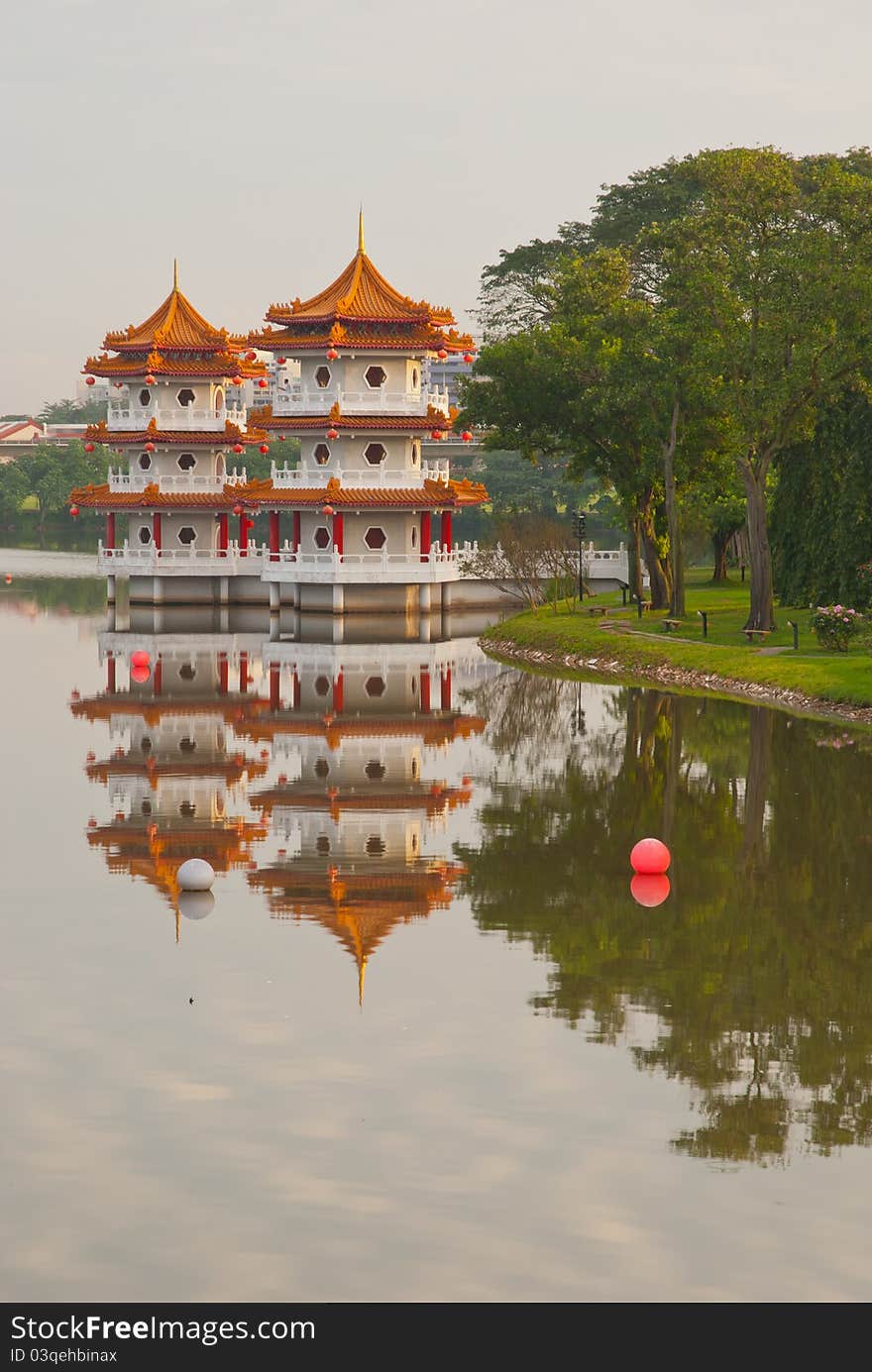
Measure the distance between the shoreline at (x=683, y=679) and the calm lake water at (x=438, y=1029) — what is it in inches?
239

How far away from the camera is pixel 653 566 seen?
2817 inches

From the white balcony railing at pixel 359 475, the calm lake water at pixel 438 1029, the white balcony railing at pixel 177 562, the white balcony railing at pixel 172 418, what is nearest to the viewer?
the calm lake water at pixel 438 1029

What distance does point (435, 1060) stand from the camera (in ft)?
60.6

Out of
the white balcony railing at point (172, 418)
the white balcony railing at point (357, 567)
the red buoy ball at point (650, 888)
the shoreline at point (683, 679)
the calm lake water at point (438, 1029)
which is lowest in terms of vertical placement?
the calm lake water at point (438, 1029)

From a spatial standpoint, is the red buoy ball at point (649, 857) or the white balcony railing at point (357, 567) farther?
the white balcony railing at point (357, 567)

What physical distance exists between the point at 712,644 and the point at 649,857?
102 ft

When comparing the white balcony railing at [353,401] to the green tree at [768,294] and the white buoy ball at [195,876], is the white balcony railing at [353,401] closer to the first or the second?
the green tree at [768,294]

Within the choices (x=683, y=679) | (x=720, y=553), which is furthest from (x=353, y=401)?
(x=683, y=679)

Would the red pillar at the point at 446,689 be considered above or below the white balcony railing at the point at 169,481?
below

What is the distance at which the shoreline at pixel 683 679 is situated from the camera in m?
45.7

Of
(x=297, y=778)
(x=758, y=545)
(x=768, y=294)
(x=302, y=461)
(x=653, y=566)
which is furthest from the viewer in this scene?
(x=302, y=461)

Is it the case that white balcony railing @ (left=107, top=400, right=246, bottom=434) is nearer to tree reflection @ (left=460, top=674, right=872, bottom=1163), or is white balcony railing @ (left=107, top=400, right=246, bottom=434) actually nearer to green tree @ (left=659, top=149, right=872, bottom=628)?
green tree @ (left=659, top=149, right=872, bottom=628)

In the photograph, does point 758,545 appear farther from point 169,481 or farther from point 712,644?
point 169,481

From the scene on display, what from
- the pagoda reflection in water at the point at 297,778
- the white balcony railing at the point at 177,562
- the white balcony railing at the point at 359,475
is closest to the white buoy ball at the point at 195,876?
the pagoda reflection in water at the point at 297,778
